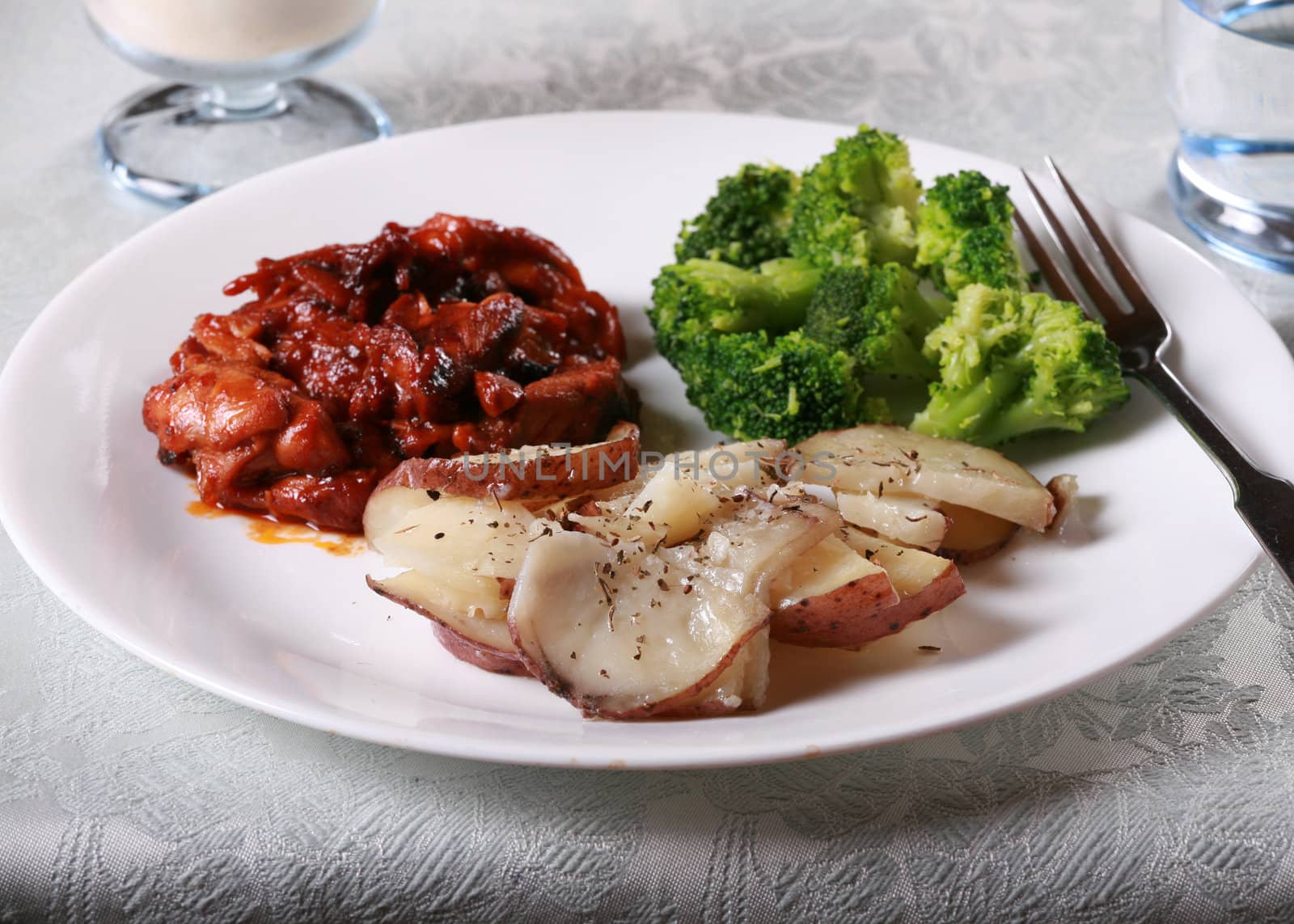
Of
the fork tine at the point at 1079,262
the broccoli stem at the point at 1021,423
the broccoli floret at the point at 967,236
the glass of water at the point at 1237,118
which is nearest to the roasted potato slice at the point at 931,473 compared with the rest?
the broccoli stem at the point at 1021,423

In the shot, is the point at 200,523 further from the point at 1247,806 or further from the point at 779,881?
the point at 1247,806

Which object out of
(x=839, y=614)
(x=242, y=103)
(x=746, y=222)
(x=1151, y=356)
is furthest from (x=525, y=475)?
(x=242, y=103)

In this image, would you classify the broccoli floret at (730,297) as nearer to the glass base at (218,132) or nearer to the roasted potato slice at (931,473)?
the roasted potato slice at (931,473)

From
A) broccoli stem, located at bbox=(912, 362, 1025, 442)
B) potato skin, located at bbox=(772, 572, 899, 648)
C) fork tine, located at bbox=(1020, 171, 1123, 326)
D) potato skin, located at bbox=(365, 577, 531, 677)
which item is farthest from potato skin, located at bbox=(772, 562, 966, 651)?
fork tine, located at bbox=(1020, 171, 1123, 326)

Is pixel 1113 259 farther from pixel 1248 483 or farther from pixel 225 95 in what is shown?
pixel 225 95

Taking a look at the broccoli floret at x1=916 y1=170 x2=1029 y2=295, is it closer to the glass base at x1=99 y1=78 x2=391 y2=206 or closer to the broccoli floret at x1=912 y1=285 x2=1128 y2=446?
the broccoli floret at x1=912 y1=285 x2=1128 y2=446

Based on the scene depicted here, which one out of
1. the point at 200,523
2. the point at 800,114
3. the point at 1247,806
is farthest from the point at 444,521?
the point at 800,114
